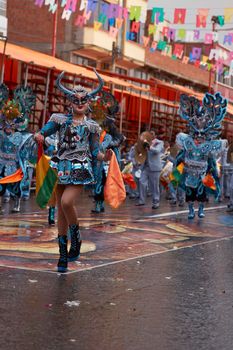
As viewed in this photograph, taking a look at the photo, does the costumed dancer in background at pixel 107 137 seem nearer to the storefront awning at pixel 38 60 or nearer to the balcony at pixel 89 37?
the storefront awning at pixel 38 60

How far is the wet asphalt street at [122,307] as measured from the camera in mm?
5879

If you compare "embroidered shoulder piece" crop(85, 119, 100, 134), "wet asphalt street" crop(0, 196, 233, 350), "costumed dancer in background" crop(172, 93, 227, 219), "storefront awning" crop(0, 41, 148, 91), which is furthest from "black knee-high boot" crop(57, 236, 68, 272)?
"storefront awning" crop(0, 41, 148, 91)

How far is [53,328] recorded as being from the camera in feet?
20.0

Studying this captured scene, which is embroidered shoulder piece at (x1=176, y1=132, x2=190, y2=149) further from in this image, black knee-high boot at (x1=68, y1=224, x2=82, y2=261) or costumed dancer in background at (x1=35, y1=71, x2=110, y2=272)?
costumed dancer in background at (x1=35, y1=71, x2=110, y2=272)

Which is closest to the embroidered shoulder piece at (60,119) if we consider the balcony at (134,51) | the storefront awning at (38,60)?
the storefront awning at (38,60)

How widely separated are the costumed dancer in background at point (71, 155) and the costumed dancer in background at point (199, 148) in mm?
7309

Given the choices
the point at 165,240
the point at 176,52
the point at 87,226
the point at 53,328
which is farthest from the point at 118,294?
the point at 176,52

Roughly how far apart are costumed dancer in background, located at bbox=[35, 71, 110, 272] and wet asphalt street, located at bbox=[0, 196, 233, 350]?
561mm

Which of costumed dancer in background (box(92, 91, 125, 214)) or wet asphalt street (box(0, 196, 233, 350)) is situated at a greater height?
costumed dancer in background (box(92, 91, 125, 214))

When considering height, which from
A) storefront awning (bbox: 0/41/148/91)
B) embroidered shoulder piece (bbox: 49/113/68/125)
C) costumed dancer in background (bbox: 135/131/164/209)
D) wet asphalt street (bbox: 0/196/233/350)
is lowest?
wet asphalt street (bbox: 0/196/233/350)

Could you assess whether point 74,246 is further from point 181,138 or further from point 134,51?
point 134,51

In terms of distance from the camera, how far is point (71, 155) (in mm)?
8773

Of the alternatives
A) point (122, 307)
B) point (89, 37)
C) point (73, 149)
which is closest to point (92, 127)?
point (73, 149)

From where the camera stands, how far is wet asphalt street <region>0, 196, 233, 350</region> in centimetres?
588
